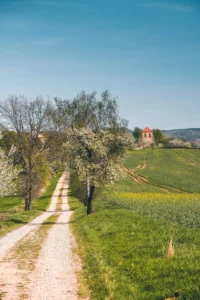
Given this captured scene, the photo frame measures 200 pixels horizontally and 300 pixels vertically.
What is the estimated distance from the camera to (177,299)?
8.80m

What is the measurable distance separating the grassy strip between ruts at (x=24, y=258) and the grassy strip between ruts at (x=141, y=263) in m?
2.24

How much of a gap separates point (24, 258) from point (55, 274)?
12.5 ft

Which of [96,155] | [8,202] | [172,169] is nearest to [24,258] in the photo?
[96,155]

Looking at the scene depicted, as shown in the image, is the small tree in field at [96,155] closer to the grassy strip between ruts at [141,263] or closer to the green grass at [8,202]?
the grassy strip between ruts at [141,263]

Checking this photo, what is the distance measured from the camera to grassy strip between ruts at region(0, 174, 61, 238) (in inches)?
1257

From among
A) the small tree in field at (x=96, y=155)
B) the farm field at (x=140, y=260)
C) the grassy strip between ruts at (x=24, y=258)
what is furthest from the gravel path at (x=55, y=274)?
the small tree in field at (x=96, y=155)

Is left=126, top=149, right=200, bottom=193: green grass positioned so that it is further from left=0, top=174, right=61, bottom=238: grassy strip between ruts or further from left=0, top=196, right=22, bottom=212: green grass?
left=0, top=196, right=22, bottom=212: green grass

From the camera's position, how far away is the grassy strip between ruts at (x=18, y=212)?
31922mm

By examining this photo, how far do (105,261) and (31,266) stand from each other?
3.20 m

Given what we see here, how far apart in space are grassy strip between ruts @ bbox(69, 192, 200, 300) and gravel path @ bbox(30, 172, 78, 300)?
65 cm

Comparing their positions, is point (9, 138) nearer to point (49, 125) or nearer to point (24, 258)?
point (49, 125)

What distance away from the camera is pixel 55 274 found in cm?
1309

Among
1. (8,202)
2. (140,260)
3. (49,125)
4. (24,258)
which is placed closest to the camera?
(140,260)

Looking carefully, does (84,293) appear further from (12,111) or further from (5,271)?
(12,111)
